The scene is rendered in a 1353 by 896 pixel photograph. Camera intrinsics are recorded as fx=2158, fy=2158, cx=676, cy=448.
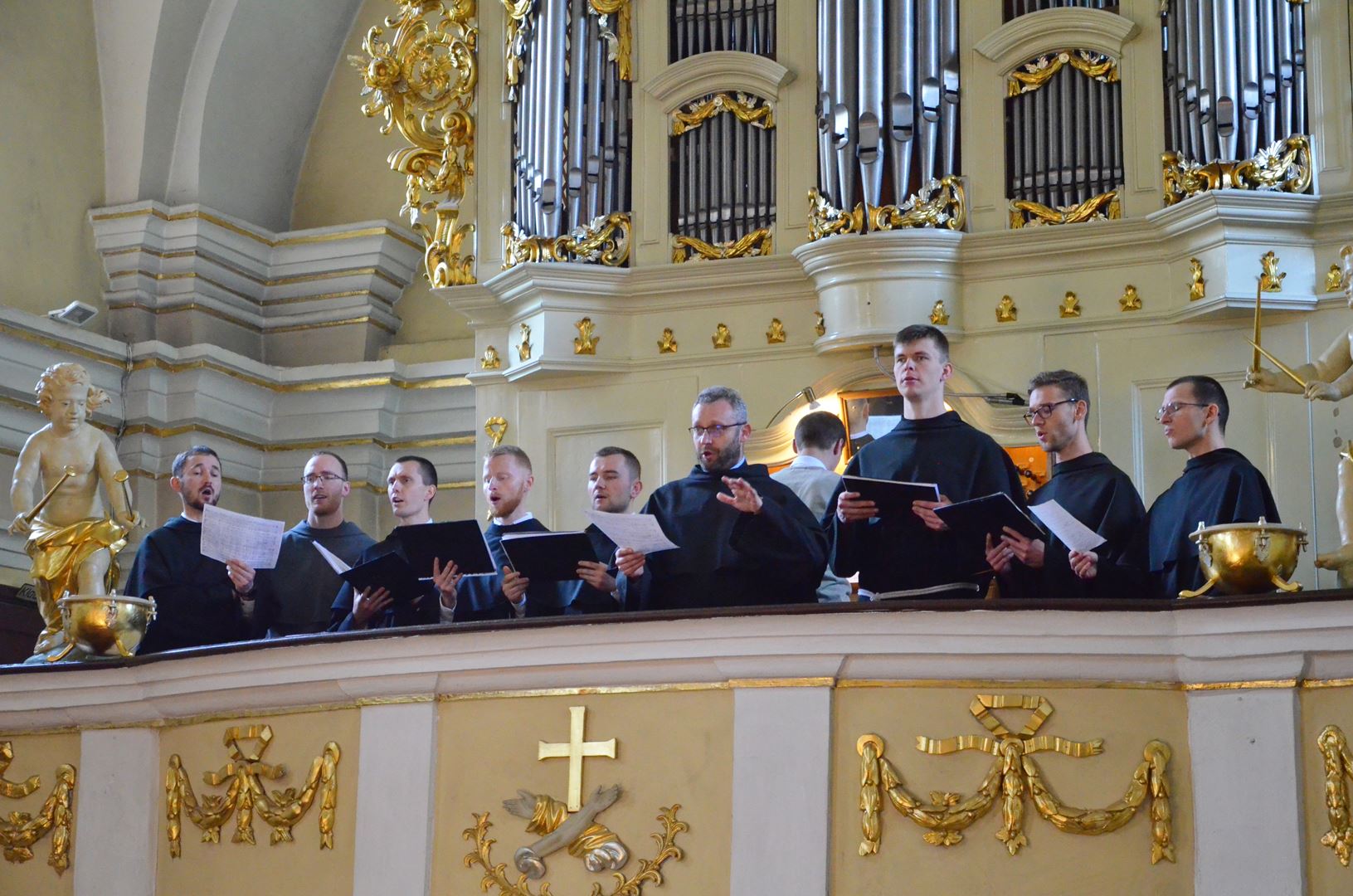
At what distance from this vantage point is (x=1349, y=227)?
7996 mm

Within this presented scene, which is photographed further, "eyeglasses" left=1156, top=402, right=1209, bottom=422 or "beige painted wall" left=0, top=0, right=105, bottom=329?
"beige painted wall" left=0, top=0, right=105, bottom=329

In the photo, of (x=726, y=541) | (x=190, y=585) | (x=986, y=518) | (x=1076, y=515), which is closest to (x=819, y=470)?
(x=726, y=541)

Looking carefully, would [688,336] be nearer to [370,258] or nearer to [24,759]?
[370,258]

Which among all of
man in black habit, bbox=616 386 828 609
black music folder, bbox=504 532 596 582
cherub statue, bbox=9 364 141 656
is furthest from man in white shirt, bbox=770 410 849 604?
cherub statue, bbox=9 364 141 656

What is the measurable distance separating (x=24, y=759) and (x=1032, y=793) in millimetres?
3043

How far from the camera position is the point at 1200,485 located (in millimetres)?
5988

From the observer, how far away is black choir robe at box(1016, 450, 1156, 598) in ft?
19.0

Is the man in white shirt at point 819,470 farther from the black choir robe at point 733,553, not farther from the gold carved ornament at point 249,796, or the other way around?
the gold carved ornament at point 249,796

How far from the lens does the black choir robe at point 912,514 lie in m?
6.01

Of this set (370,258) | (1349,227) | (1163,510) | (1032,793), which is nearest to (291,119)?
(370,258)

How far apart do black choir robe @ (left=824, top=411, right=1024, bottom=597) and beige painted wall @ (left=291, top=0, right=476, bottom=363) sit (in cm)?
472

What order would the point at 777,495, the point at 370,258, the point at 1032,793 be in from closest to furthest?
the point at 1032,793 → the point at 777,495 → the point at 370,258

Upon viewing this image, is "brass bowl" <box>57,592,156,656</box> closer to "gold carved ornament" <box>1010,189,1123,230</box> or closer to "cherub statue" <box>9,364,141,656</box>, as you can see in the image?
"cherub statue" <box>9,364,141,656</box>

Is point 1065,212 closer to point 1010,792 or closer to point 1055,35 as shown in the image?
point 1055,35
